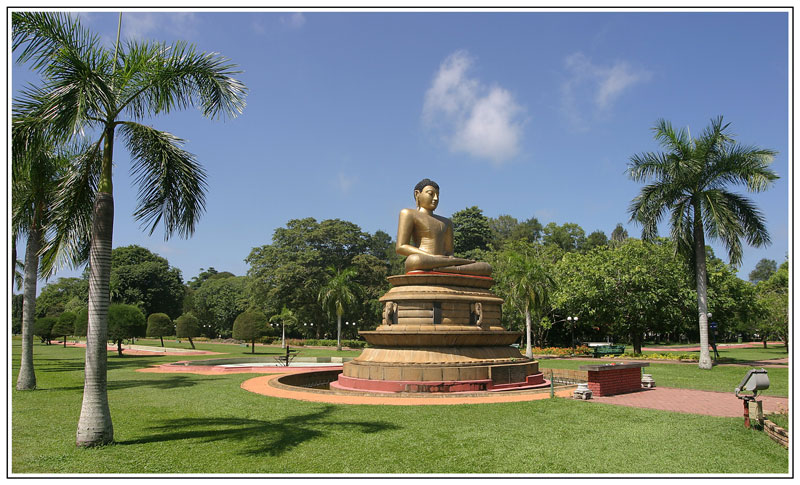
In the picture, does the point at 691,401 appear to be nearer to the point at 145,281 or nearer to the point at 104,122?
the point at 104,122

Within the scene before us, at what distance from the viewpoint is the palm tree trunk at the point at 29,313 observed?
16.5 metres

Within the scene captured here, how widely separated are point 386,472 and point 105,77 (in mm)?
7990

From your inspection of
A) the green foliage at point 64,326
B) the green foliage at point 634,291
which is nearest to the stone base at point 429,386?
the green foliage at point 634,291

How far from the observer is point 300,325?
187ft

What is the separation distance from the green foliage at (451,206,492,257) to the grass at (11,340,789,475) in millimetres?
55912

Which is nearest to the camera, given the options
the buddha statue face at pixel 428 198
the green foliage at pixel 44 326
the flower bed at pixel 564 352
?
the buddha statue face at pixel 428 198

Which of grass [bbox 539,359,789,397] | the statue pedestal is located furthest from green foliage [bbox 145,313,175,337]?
grass [bbox 539,359,789,397]

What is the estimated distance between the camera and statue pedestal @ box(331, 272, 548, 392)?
16.3m

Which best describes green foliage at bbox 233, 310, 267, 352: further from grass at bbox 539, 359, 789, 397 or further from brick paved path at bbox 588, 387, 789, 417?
brick paved path at bbox 588, 387, 789, 417

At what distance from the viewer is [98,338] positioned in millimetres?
9031

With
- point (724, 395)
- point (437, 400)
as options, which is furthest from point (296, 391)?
point (724, 395)

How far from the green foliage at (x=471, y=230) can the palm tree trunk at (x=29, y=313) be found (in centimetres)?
5418

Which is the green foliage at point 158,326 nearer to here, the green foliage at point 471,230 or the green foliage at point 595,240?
the green foliage at point 471,230
